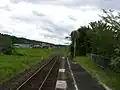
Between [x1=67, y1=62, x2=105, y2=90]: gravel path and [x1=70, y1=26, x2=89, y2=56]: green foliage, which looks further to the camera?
[x1=70, y1=26, x2=89, y2=56]: green foliage

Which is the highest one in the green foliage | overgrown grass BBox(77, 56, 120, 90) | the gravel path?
the green foliage

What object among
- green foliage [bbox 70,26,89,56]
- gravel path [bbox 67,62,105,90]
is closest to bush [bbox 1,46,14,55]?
green foliage [bbox 70,26,89,56]

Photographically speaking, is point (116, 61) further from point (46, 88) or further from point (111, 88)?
point (46, 88)

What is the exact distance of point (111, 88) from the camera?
23625 mm

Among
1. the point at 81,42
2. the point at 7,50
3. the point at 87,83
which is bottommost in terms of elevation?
the point at 87,83

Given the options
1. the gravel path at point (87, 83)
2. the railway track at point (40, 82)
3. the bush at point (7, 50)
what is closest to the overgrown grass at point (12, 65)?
the railway track at point (40, 82)

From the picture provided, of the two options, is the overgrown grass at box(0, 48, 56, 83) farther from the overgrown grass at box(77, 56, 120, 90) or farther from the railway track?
the overgrown grass at box(77, 56, 120, 90)

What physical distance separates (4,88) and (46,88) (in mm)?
2890

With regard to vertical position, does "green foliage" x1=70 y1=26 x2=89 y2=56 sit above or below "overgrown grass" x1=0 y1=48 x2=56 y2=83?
above

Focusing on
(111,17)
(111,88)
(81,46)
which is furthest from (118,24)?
(81,46)

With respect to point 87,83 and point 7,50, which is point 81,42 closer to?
point 7,50

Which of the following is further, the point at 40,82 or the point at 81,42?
the point at 81,42

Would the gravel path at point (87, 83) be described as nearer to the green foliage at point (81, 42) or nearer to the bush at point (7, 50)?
the bush at point (7, 50)

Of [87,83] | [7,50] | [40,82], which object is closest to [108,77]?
[87,83]
